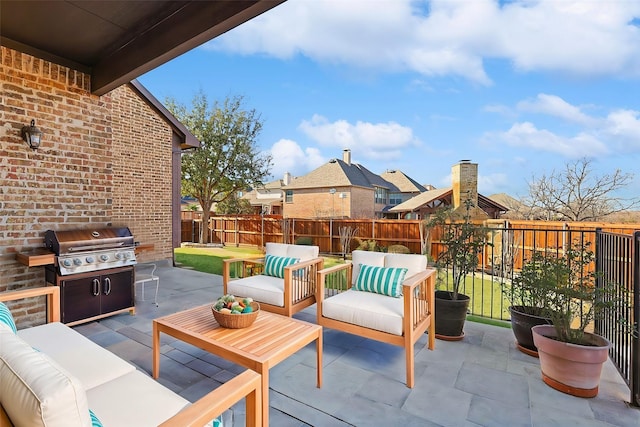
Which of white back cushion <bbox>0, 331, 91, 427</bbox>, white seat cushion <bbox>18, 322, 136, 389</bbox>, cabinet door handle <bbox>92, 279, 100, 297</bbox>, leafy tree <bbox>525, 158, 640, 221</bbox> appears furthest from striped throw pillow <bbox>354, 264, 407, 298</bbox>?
leafy tree <bbox>525, 158, 640, 221</bbox>

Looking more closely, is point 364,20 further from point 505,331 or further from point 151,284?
point 151,284

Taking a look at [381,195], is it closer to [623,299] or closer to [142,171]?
[142,171]

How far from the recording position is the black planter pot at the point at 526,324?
3162 millimetres

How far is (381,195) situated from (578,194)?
15060 mm

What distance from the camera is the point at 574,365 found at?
2449 millimetres

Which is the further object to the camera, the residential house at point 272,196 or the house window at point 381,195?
the residential house at point 272,196

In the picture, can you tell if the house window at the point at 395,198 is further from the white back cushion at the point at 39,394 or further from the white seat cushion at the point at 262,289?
the white back cushion at the point at 39,394

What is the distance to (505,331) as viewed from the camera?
150 inches

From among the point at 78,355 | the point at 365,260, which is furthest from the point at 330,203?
the point at 78,355

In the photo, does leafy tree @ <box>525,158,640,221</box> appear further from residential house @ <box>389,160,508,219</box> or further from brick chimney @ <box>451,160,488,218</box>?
brick chimney @ <box>451,160,488,218</box>

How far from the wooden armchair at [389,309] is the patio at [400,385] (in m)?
0.27

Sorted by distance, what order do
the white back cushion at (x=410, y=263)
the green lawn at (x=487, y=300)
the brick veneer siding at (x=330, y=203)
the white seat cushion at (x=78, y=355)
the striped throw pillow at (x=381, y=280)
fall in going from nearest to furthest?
the white seat cushion at (x=78, y=355)
the striped throw pillow at (x=381, y=280)
the white back cushion at (x=410, y=263)
the green lawn at (x=487, y=300)
the brick veneer siding at (x=330, y=203)

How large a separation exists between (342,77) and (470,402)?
→ 13.2 meters

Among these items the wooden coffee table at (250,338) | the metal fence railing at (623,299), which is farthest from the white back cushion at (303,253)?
the metal fence railing at (623,299)
